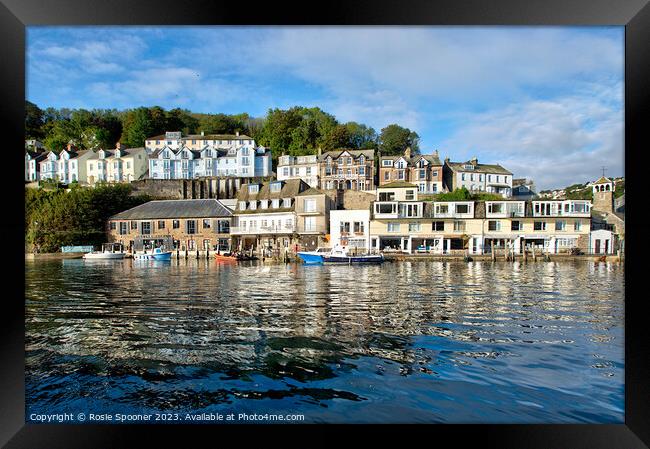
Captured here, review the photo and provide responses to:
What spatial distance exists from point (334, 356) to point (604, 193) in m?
6.50

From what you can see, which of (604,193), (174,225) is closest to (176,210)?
(174,225)

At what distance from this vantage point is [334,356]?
3.77 metres

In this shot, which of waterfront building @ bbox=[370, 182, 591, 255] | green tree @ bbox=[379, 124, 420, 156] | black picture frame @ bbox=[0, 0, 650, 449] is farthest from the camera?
waterfront building @ bbox=[370, 182, 591, 255]

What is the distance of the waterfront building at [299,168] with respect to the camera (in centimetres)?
1529

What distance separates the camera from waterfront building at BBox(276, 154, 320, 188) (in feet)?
50.2

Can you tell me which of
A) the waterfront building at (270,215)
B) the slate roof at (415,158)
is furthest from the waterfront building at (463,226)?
the waterfront building at (270,215)

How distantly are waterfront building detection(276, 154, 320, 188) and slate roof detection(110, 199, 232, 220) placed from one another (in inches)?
133

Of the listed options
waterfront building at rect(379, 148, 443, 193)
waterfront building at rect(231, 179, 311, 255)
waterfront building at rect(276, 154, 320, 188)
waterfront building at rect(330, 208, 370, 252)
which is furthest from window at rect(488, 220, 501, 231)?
waterfront building at rect(231, 179, 311, 255)

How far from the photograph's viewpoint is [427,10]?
2.32m

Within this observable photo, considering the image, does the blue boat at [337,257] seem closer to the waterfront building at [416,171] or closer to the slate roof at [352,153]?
the waterfront building at [416,171]

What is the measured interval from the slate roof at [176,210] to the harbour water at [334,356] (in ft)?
26.6

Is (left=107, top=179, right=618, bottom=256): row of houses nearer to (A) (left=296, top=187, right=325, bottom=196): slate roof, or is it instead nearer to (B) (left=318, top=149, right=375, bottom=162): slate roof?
(A) (left=296, top=187, right=325, bottom=196): slate roof
